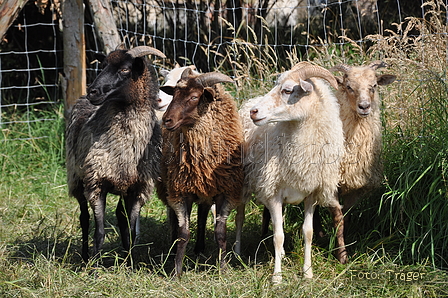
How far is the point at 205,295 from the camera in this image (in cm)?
401

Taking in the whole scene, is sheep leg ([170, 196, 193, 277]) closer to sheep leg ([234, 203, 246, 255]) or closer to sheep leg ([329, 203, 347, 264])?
sheep leg ([234, 203, 246, 255])

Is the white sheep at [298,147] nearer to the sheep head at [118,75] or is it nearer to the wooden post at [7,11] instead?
the sheep head at [118,75]

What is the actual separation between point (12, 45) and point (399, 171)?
23.5 feet

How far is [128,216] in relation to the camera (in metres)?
4.95

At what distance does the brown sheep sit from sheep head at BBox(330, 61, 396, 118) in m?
0.97

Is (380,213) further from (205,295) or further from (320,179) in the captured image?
(205,295)

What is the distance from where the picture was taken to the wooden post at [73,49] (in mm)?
6953

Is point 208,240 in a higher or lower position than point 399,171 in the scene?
lower

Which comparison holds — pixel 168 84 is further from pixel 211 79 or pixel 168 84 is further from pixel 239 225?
pixel 239 225

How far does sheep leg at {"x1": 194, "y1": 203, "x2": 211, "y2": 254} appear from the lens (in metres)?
5.08

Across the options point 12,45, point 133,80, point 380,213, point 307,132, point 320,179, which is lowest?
point 380,213

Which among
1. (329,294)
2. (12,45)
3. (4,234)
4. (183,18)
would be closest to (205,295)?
(329,294)

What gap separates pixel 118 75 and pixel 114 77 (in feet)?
0.13

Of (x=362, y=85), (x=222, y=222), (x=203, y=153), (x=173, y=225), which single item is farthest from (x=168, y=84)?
(x=362, y=85)
